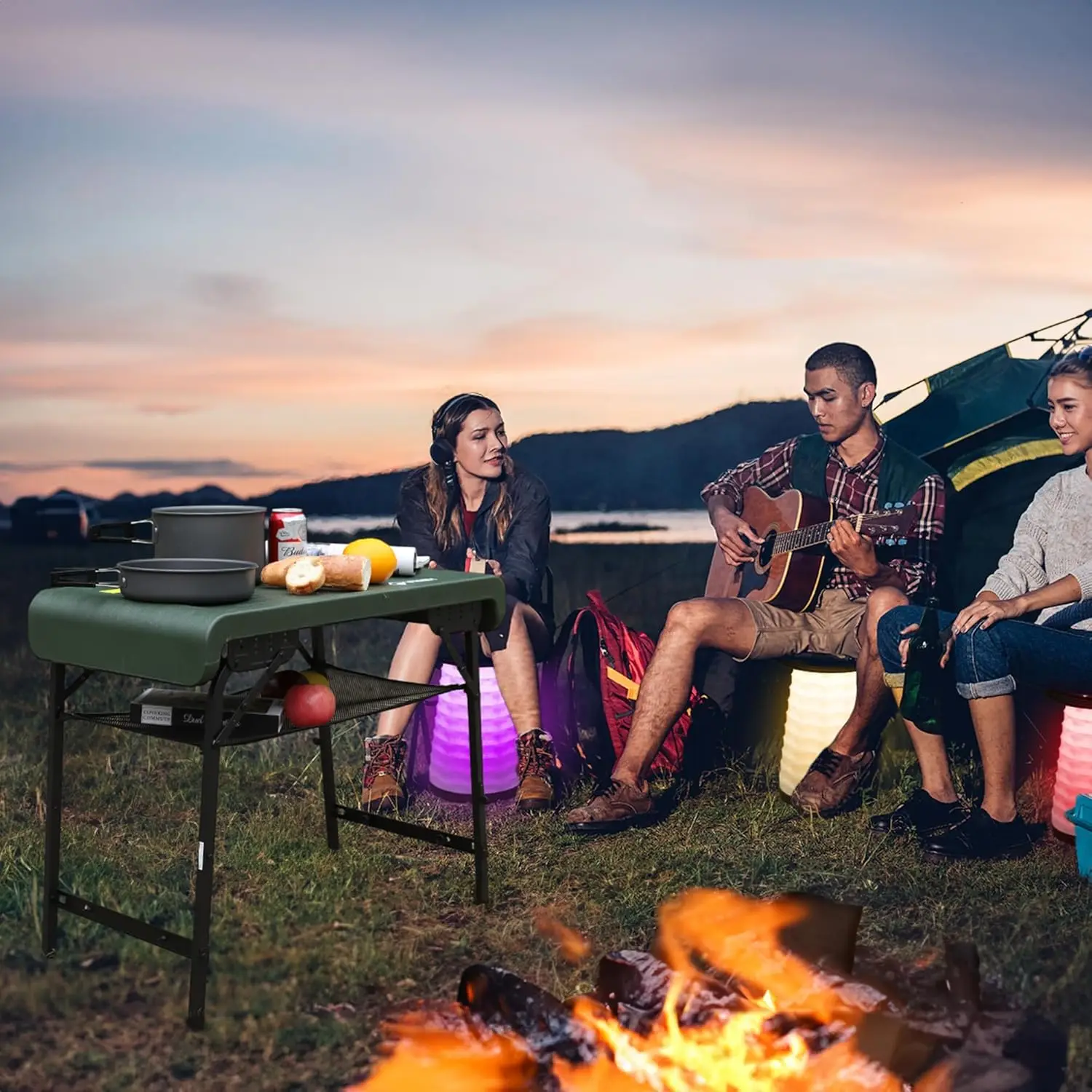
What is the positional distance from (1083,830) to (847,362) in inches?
75.9

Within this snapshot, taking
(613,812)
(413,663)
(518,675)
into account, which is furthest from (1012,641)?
(413,663)

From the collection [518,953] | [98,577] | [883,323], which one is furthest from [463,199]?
[518,953]

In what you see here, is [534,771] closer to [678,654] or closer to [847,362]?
[678,654]

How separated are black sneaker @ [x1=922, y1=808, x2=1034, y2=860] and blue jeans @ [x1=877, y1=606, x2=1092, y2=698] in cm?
43

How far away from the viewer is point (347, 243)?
561 centimetres

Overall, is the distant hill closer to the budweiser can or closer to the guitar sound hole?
the guitar sound hole

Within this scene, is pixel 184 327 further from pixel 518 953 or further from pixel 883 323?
pixel 518 953

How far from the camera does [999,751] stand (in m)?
4.58

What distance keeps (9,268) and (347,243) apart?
6.02ft

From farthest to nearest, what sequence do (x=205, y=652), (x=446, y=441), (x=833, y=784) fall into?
(x=446, y=441)
(x=833, y=784)
(x=205, y=652)

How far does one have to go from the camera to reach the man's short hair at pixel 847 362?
201 inches

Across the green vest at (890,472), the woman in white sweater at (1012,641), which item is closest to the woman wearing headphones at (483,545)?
the green vest at (890,472)

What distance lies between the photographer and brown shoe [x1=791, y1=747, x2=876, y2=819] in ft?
15.8

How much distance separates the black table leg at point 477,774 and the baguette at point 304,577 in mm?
714
